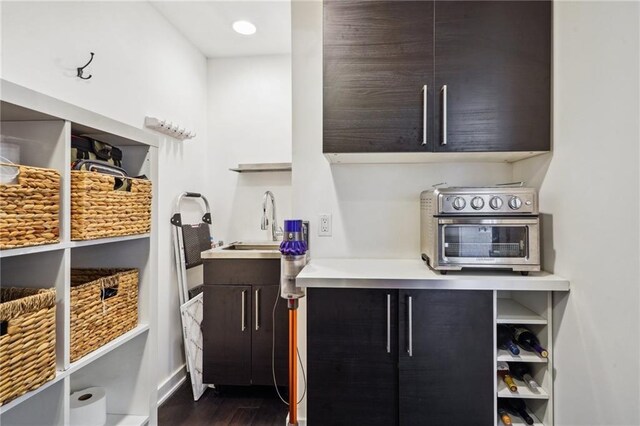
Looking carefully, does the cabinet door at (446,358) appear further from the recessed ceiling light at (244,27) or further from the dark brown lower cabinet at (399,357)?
the recessed ceiling light at (244,27)

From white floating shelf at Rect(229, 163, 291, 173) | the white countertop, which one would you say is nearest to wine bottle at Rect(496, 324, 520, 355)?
the white countertop

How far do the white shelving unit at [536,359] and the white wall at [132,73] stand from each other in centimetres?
170

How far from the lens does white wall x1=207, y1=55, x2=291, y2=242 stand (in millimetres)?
2812

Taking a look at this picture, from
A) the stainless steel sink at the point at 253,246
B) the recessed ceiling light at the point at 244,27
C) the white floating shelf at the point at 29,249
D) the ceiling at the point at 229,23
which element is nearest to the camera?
the white floating shelf at the point at 29,249

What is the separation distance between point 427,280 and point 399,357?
0.34 m

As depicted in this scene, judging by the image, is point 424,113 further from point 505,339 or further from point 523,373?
point 523,373

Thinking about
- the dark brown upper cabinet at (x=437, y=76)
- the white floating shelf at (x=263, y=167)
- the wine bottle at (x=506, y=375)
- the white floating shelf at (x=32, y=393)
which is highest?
the dark brown upper cabinet at (x=437, y=76)

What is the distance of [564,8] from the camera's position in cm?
137

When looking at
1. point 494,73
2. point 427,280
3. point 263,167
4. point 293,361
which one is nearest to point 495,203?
point 427,280

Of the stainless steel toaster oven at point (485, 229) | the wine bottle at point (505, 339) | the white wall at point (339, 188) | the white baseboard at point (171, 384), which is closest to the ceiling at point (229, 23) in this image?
the white wall at point (339, 188)

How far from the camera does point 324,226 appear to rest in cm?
185

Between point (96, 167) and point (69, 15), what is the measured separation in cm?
97

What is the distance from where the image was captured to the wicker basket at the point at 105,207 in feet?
3.29

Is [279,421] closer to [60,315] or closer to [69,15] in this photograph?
[60,315]
